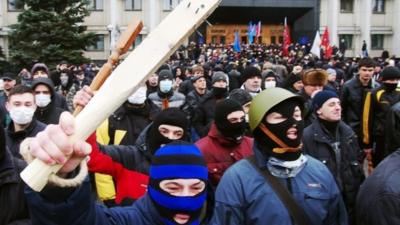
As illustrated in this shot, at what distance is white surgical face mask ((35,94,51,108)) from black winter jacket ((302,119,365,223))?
337 cm

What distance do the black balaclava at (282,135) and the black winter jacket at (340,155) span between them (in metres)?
1.43

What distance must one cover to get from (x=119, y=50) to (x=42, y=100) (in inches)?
193

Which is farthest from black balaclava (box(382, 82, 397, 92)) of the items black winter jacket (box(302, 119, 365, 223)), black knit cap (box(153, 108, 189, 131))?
black knit cap (box(153, 108, 189, 131))

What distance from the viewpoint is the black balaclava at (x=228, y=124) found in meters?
4.52

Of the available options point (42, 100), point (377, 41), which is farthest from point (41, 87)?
point (377, 41)

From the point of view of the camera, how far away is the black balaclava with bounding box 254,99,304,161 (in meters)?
3.20

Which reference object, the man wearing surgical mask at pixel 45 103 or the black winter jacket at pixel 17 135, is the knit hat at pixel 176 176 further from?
the man wearing surgical mask at pixel 45 103

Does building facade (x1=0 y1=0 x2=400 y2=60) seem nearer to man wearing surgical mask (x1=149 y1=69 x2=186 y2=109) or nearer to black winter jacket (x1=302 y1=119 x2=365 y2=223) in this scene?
man wearing surgical mask (x1=149 y1=69 x2=186 y2=109)

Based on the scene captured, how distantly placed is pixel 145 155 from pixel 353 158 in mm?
1903

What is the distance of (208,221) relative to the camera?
9.39 ft

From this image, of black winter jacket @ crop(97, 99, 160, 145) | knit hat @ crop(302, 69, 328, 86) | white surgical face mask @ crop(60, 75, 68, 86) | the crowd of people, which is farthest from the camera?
white surgical face mask @ crop(60, 75, 68, 86)

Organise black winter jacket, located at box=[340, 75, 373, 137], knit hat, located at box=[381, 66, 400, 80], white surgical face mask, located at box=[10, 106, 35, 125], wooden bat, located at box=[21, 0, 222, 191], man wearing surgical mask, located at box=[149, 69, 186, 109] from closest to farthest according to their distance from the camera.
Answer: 1. wooden bat, located at box=[21, 0, 222, 191]
2. white surgical face mask, located at box=[10, 106, 35, 125]
3. knit hat, located at box=[381, 66, 400, 80]
4. black winter jacket, located at box=[340, 75, 373, 137]
5. man wearing surgical mask, located at box=[149, 69, 186, 109]

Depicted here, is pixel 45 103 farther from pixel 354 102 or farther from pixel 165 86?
pixel 354 102

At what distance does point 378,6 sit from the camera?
4766 cm
